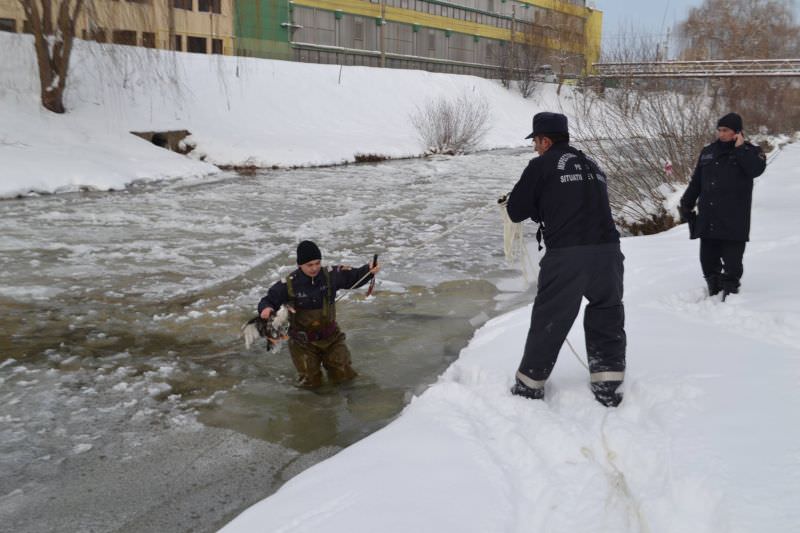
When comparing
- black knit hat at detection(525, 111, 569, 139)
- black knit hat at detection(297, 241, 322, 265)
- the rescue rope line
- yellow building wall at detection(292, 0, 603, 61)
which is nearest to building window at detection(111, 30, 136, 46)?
black knit hat at detection(297, 241, 322, 265)

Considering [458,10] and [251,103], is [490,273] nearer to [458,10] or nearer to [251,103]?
[251,103]

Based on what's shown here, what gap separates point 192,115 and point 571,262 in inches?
1009

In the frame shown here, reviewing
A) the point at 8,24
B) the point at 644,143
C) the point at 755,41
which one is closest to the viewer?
the point at 644,143

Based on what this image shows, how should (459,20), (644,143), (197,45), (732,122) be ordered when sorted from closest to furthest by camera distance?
(732,122) < (644,143) < (197,45) < (459,20)

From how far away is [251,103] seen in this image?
102 ft

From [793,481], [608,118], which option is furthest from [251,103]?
[793,481]

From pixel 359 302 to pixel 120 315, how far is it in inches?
99.8

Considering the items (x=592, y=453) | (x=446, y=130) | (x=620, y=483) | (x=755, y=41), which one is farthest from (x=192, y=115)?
(x=755, y=41)

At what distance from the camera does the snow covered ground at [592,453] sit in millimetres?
2840

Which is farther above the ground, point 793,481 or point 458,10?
point 458,10

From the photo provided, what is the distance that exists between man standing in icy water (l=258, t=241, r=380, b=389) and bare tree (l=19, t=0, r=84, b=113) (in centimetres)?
1678

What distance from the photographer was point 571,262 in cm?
387

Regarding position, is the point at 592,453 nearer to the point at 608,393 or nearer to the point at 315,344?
the point at 608,393

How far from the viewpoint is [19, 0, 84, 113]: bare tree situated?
60.8 feet
